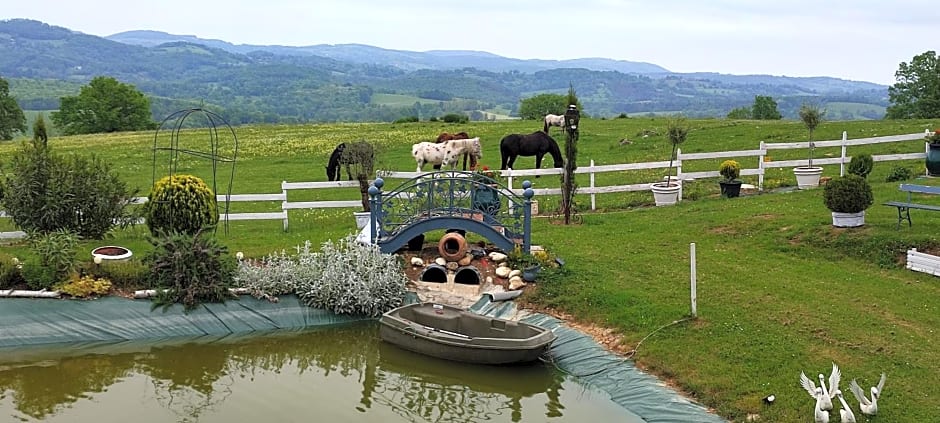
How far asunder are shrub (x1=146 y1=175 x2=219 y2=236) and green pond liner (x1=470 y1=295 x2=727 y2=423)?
5.65 meters

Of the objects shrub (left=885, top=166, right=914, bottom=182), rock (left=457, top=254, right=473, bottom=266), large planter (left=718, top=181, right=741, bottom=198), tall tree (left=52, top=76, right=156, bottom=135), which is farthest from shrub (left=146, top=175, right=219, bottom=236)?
tall tree (left=52, top=76, right=156, bottom=135)

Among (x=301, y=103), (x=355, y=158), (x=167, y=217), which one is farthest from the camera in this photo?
(x=301, y=103)

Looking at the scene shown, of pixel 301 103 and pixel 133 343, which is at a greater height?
pixel 301 103

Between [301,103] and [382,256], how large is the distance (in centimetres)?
15541

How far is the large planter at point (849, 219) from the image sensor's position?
45.8 ft

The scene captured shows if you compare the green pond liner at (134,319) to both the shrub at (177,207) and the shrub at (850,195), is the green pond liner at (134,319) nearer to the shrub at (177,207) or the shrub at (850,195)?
the shrub at (177,207)

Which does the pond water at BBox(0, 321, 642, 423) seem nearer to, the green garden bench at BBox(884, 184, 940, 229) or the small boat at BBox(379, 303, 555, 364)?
the small boat at BBox(379, 303, 555, 364)

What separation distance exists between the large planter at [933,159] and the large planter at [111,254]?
684 inches

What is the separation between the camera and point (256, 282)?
495 inches

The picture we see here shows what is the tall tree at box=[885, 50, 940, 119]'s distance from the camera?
4725cm

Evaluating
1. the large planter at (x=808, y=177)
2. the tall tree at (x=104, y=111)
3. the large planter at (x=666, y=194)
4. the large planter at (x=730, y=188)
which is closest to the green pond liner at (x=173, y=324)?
the large planter at (x=666, y=194)

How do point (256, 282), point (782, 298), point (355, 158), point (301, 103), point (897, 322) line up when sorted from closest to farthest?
point (897, 322) < point (782, 298) < point (256, 282) < point (355, 158) < point (301, 103)

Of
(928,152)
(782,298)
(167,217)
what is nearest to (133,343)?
(167,217)

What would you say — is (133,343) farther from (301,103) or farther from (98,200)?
(301,103)
